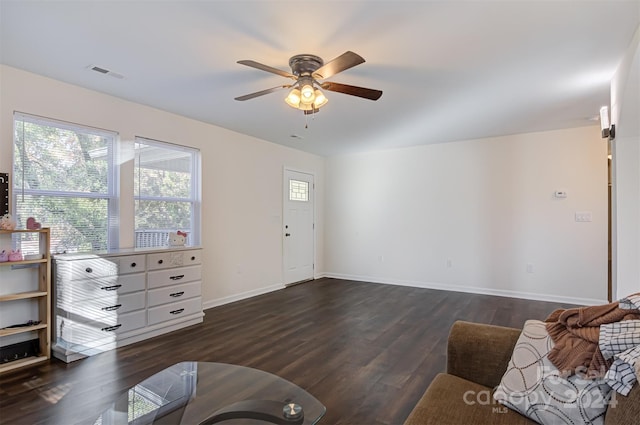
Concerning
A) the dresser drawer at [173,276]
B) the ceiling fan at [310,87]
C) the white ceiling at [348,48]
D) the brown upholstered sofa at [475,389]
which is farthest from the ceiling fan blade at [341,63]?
the dresser drawer at [173,276]

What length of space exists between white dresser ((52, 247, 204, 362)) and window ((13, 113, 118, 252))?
427 mm

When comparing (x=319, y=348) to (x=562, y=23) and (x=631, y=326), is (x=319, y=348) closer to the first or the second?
(x=631, y=326)

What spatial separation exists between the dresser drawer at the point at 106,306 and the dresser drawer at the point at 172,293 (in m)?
0.10

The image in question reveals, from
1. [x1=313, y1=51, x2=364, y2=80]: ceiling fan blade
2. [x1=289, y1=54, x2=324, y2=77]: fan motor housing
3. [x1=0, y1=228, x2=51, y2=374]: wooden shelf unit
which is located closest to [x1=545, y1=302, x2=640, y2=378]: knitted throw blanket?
[x1=313, y1=51, x2=364, y2=80]: ceiling fan blade

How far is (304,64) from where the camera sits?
260cm

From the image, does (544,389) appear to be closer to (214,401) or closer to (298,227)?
(214,401)

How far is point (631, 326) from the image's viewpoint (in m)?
1.12

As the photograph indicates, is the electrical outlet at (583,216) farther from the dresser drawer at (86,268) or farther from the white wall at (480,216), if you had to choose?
the dresser drawer at (86,268)

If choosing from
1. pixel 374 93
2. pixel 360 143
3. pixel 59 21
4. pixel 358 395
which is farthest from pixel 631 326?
pixel 360 143

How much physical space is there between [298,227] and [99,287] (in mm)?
3605

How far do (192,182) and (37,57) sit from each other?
6.65ft

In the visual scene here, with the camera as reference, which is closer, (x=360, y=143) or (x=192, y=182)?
(x=192, y=182)

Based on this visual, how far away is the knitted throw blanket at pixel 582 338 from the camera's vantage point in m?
1.16

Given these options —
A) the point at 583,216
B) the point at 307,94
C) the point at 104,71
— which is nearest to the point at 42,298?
the point at 104,71
